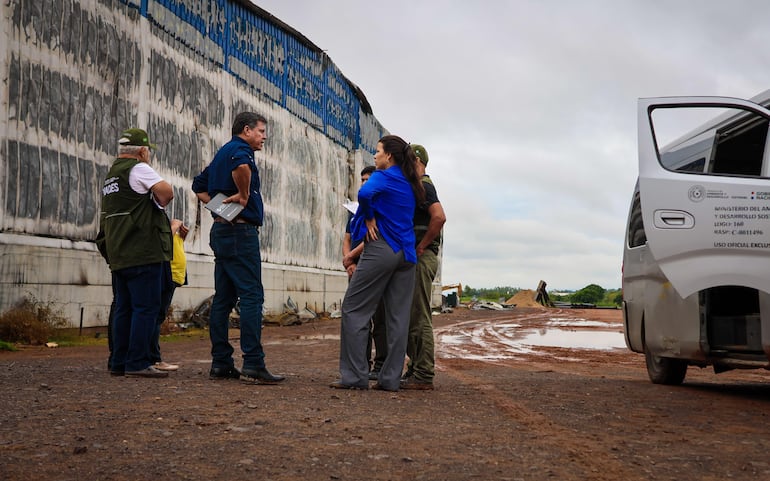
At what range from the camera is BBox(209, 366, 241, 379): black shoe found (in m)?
7.39

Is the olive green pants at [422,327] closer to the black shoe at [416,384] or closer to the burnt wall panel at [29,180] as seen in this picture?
the black shoe at [416,384]

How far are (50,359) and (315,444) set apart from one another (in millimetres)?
6191

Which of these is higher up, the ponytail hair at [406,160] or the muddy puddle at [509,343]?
the ponytail hair at [406,160]

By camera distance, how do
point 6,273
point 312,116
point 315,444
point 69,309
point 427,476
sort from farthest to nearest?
point 312,116 < point 69,309 < point 6,273 < point 315,444 < point 427,476

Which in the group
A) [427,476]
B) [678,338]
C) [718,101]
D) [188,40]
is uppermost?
[188,40]

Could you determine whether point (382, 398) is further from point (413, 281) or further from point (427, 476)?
point (427, 476)

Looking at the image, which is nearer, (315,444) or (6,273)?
(315,444)

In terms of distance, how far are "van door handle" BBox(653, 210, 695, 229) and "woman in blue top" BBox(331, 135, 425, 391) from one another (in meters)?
1.73

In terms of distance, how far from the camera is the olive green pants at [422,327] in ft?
24.1

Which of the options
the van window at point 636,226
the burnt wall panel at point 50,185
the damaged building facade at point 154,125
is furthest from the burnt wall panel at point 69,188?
the van window at point 636,226

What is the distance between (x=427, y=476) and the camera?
3809mm

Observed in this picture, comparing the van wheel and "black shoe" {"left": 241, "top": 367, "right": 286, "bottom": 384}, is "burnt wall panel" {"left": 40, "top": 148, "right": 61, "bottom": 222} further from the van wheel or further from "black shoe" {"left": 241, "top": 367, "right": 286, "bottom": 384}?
the van wheel

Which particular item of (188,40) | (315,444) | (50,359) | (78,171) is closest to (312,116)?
(188,40)

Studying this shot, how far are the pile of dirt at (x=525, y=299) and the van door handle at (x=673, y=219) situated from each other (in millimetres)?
49436
